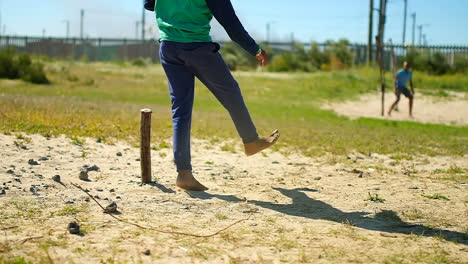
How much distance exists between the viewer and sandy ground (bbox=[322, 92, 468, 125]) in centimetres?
1986

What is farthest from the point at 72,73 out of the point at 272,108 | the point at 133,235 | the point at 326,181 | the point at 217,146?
the point at 133,235

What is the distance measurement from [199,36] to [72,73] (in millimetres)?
23962

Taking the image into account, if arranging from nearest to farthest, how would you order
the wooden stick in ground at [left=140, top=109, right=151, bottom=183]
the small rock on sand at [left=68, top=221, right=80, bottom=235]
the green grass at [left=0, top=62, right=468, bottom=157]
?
the small rock on sand at [left=68, top=221, right=80, bottom=235] → the wooden stick in ground at [left=140, top=109, right=151, bottom=183] → the green grass at [left=0, top=62, right=468, bottom=157]

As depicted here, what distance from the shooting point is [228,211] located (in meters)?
4.87

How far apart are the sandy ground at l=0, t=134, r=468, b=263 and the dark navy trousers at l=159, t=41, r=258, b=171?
1.86ft

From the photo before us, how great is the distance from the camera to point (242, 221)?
15.0 ft

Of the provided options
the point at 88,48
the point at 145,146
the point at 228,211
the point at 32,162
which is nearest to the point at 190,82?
the point at 145,146

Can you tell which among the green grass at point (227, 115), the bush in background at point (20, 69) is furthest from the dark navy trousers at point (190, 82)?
the bush in background at point (20, 69)

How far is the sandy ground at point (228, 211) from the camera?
12.3 ft

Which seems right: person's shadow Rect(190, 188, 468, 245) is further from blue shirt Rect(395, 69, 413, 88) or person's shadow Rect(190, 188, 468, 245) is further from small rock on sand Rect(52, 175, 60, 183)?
blue shirt Rect(395, 69, 413, 88)

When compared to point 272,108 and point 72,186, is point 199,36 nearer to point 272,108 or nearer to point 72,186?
point 72,186

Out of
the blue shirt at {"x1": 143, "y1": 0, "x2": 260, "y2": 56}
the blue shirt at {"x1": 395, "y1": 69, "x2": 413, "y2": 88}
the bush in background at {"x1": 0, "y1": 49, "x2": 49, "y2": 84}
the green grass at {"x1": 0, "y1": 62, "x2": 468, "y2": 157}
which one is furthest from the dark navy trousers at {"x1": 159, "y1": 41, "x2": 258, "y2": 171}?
the bush in background at {"x1": 0, "y1": 49, "x2": 49, "y2": 84}

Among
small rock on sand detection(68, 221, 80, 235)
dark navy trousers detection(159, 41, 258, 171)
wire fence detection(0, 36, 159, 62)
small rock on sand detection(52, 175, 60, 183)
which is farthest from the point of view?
wire fence detection(0, 36, 159, 62)

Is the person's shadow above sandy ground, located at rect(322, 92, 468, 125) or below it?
below
